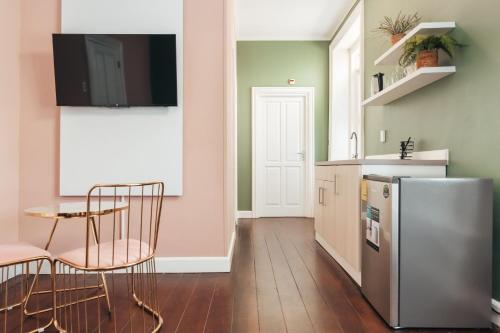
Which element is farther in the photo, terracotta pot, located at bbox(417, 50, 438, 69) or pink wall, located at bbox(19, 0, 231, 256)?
pink wall, located at bbox(19, 0, 231, 256)

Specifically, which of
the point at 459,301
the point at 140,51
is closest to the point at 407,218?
the point at 459,301

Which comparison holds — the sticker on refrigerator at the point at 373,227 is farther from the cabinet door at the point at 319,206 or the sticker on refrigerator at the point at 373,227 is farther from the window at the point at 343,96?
the window at the point at 343,96

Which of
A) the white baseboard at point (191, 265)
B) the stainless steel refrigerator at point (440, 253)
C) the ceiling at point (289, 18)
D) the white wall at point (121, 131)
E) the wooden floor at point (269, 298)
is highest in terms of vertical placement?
the ceiling at point (289, 18)

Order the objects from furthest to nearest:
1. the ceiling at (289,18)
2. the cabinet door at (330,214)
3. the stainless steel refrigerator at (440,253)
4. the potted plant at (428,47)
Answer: the ceiling at (289,18) → the cabinet door at (330,214) → the potted plant at (428,47) → the stainless steel refrigerator at (440,253)

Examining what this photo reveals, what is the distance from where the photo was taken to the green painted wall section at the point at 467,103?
5.91 ft

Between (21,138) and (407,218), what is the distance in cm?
293

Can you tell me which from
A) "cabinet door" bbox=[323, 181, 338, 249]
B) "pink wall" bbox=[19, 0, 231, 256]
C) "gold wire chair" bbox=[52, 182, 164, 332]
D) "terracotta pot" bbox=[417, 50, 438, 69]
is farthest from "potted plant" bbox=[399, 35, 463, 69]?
"gold wire chair" bbox=[52, 182, 164, 332]

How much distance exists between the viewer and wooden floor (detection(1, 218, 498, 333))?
177cm

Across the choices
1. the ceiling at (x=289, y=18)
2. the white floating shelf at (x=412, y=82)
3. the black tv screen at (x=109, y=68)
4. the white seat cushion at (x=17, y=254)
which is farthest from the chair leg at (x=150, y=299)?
the ceiling at (x=289, y=18)

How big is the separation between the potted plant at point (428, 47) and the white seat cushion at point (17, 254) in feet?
8.46

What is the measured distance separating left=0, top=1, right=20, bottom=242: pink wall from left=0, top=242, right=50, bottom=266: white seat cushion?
951 mm

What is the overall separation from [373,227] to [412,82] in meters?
1.20

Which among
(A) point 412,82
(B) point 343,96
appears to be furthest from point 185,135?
(B) point 343,96

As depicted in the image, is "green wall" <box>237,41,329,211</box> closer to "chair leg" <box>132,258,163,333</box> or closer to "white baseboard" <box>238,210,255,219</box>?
"white baseboard" <box>238,210,255,219</box>
